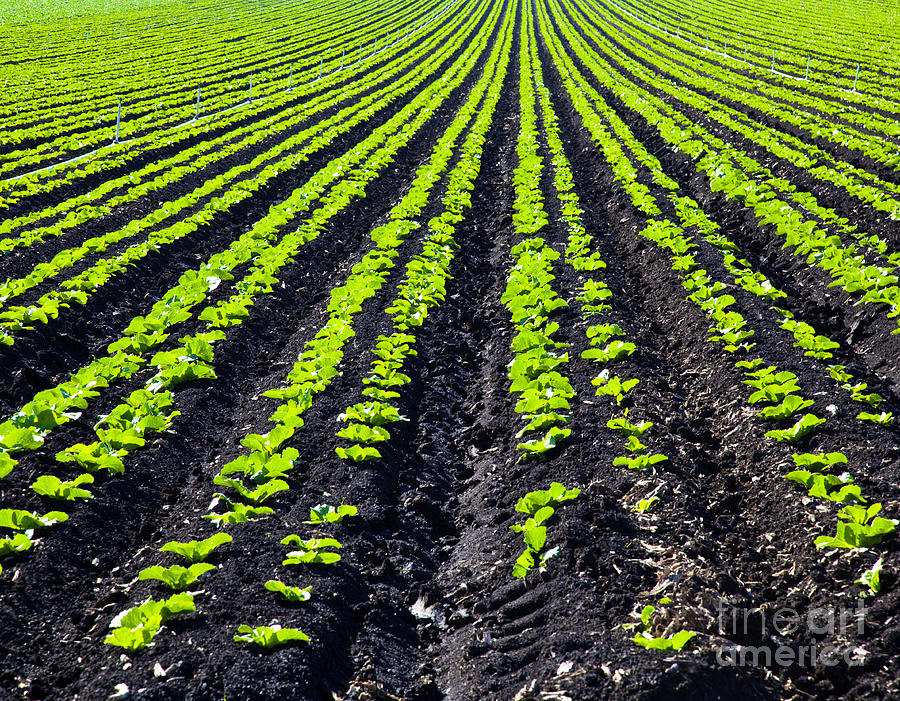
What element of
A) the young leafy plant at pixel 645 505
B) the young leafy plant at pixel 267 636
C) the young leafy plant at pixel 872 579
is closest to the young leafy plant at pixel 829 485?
the young leafy plant at pixel 872 579

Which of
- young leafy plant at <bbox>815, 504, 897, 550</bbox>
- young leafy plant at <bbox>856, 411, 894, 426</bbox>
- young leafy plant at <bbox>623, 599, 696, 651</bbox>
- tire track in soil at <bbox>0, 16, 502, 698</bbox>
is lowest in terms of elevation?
tire track in soil at <bbox>0, 16, 502, 698</bbox>

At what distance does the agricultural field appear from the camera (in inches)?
161

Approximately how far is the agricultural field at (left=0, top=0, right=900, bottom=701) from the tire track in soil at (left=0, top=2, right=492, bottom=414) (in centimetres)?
6

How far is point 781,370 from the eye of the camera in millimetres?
6898

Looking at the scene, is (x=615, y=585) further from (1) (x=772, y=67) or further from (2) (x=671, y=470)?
(1) (x=772, y=67)

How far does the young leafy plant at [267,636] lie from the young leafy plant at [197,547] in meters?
0.85

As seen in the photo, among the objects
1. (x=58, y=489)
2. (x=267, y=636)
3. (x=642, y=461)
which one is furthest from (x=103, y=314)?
(x=642, y=461)

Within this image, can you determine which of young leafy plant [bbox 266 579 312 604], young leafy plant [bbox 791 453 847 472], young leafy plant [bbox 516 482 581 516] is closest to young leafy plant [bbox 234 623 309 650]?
young leafy plant [bbox 266 579 312 604]

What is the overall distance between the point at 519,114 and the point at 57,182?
1550cm

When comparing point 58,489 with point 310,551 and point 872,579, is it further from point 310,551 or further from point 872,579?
point 872,579

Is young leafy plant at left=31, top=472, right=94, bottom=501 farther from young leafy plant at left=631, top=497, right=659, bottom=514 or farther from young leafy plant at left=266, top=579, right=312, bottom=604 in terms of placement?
young leafy plant at left=631, top=497, right=659, bottom=514

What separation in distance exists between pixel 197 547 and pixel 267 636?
1025mm

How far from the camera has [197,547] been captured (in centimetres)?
466

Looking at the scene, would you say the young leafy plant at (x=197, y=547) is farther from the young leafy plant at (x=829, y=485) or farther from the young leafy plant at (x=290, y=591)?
the young leafy plant at (x=829, y=485)
